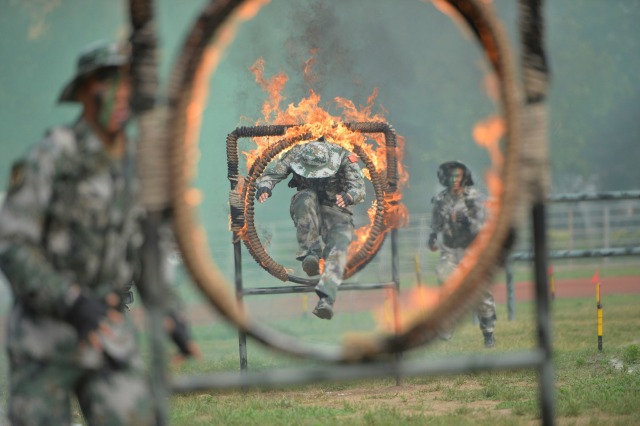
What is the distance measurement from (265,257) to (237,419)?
8.64 feet

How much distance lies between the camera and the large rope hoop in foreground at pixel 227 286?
3.48 m

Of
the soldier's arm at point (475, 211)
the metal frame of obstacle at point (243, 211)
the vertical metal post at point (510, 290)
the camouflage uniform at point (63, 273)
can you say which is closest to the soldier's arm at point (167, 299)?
the camouflage uniform at point (63, 273)

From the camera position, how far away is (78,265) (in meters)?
3.94

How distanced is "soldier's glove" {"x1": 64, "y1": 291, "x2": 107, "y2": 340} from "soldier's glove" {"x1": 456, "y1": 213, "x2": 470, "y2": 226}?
10.2 m

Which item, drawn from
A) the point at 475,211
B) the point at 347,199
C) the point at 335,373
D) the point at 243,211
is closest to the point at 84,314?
the point at 335,373

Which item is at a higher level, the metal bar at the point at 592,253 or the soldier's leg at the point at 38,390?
the metal bar at the point at 592,253

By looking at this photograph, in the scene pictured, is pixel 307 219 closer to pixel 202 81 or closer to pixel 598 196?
pixel 598 196

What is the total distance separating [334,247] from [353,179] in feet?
2.54

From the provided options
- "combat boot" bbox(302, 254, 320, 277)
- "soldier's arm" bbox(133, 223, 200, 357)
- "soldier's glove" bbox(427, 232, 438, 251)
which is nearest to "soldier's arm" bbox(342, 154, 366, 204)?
"combat boot" bbox(302, 254, 320, 277)

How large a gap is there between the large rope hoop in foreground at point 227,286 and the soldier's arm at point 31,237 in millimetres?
581

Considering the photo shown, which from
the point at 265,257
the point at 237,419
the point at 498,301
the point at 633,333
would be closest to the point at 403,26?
the point at 498,301

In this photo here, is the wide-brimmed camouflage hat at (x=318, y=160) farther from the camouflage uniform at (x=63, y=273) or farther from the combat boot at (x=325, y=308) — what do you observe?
the camouflage uniform at (x=63, y=273)

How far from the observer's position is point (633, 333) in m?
13.1

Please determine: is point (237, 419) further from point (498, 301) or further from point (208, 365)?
point (498, 301)
